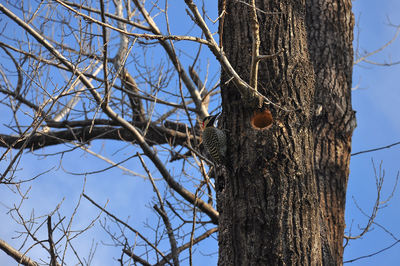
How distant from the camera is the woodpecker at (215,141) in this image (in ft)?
10.5

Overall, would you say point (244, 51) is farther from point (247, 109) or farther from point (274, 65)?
point (247, 109)

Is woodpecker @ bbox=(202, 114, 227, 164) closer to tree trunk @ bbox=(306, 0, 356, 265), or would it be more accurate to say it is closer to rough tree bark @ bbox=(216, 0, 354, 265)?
rough tree bark @ bbox=(216, 0, 354, 265)

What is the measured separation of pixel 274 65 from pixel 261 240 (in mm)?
1188

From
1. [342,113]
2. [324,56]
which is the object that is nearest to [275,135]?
[342,113]

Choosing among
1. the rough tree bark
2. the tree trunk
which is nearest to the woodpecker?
the rough tree bark

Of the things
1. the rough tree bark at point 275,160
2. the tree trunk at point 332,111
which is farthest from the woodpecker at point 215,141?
the tree trunk at point 332,111

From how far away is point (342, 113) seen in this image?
4.46 meters

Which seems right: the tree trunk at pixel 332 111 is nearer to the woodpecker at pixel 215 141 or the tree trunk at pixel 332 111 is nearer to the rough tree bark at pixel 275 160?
the rough tree bark at pixel 275 160

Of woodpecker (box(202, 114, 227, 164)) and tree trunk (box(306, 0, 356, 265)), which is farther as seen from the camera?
tree trunk (box(306, 0, 356, 265))

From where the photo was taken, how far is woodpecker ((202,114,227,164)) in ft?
10.5

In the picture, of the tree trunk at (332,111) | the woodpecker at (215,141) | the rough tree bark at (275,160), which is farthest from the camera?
the tree trunk at (332,111)

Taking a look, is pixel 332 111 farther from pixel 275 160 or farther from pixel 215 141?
pixel 275 160

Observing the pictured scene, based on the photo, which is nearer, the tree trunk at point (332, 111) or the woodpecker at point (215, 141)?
the woodpecker at point (215, 141)

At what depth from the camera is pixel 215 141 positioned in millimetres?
3871
